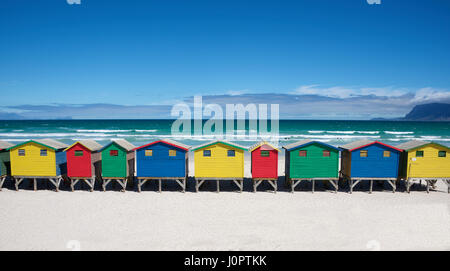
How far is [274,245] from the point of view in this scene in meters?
10.6

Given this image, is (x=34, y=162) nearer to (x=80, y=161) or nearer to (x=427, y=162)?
(x=80, y=161)

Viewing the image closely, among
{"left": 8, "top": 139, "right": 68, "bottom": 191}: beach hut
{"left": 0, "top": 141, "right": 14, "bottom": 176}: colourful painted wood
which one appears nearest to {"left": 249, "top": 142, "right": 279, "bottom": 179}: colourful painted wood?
{"left": 8, "top": 139, "right": 68, "bottom": 191}: beach hut

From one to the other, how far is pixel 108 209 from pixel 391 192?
17751 millimetres

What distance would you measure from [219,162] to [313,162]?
607 cm

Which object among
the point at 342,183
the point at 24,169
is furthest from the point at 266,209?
the point at 24,169

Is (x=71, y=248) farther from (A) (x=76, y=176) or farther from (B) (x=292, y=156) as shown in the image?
(B) (x=292, y=156)

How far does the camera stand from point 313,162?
17438 mm

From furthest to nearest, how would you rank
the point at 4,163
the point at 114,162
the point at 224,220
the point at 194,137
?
1. the point at 194,137
2. the point at 4,163
3. the point at 114,162
4. the point at 224,220

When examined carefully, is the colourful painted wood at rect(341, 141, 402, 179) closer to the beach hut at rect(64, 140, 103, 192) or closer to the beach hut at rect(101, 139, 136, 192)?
the beach hut at rect(101, 139, 136, 192)

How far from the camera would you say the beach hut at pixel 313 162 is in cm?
1730

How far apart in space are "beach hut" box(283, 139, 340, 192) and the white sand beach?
1293mm

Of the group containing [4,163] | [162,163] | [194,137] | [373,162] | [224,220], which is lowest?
[224,220]

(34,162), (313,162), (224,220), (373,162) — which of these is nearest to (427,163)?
(373,162)

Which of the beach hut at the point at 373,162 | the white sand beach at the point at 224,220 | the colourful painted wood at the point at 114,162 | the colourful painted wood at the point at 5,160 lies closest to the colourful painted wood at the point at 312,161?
the beach hut at the point at 373,162
